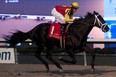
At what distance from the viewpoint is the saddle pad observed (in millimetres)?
10789

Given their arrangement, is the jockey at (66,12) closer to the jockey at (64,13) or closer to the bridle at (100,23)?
the jockey at (64,13)

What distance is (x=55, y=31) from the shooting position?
10.8m

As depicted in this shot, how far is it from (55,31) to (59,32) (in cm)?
11

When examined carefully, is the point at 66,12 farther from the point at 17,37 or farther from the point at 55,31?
the point at 17,37

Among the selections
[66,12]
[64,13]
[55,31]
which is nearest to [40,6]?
[64,13]

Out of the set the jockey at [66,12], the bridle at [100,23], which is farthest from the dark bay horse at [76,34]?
the jockey at [66,12]

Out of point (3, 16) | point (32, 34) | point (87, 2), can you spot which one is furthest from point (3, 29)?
point (32, 34)

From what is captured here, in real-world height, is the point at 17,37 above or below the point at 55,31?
below

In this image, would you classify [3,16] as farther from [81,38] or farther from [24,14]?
[81,38]

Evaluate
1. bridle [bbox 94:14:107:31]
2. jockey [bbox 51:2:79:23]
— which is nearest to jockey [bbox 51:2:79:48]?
jockey [bbox 51:2:79:23]

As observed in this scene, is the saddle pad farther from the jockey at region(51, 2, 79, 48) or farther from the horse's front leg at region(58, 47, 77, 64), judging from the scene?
the horse's front leg at region(58, 47, 77, 64)

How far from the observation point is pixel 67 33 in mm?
10680

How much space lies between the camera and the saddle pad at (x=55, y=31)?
35.4 ft

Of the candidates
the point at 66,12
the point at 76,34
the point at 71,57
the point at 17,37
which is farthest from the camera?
the point at 17,37
